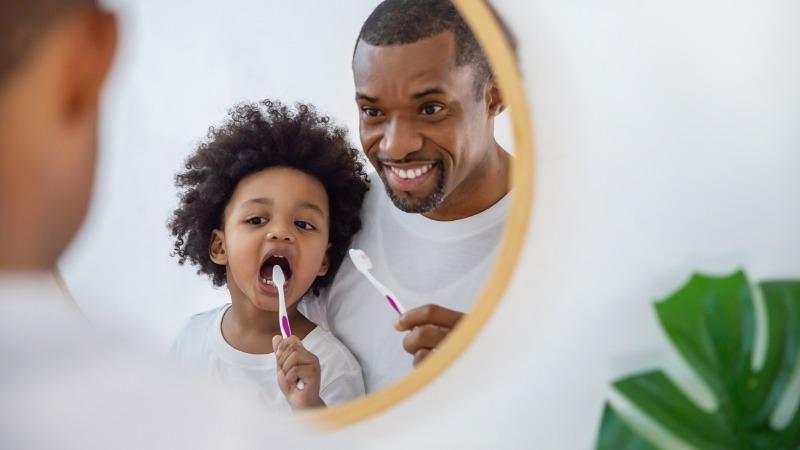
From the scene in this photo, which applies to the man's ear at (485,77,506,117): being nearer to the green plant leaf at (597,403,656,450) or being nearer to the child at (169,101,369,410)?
the child at (169,101,369,410)

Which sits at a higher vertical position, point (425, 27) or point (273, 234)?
point (425, 27)

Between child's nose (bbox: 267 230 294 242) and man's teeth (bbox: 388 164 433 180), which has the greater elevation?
man's teeth (bbox: 388 164 433 180)

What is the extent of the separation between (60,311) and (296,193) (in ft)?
1.01

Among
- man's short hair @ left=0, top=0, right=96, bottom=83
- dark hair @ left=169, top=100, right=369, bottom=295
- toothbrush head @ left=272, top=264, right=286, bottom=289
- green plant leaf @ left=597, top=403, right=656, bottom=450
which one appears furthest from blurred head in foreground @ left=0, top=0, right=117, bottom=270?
green plant leaf @ left=597, top=403, right=656, bottom=450

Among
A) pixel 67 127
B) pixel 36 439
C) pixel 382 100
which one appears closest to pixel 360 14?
pixel 382 100

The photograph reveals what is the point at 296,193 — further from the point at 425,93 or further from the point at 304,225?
the point at 425,93

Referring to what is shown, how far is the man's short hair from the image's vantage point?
913 millimetres

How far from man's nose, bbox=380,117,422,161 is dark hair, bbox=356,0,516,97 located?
0.08 metres

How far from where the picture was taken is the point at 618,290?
0.93 metres

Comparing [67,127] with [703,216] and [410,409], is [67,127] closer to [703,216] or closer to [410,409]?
[410,409]

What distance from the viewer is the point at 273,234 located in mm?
883

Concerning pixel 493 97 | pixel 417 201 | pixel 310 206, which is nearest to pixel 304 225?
pixel 310 206

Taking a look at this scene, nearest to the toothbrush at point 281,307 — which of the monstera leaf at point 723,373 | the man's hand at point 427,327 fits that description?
the man's hand at point 427,327

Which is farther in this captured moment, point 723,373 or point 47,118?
point 47,118
